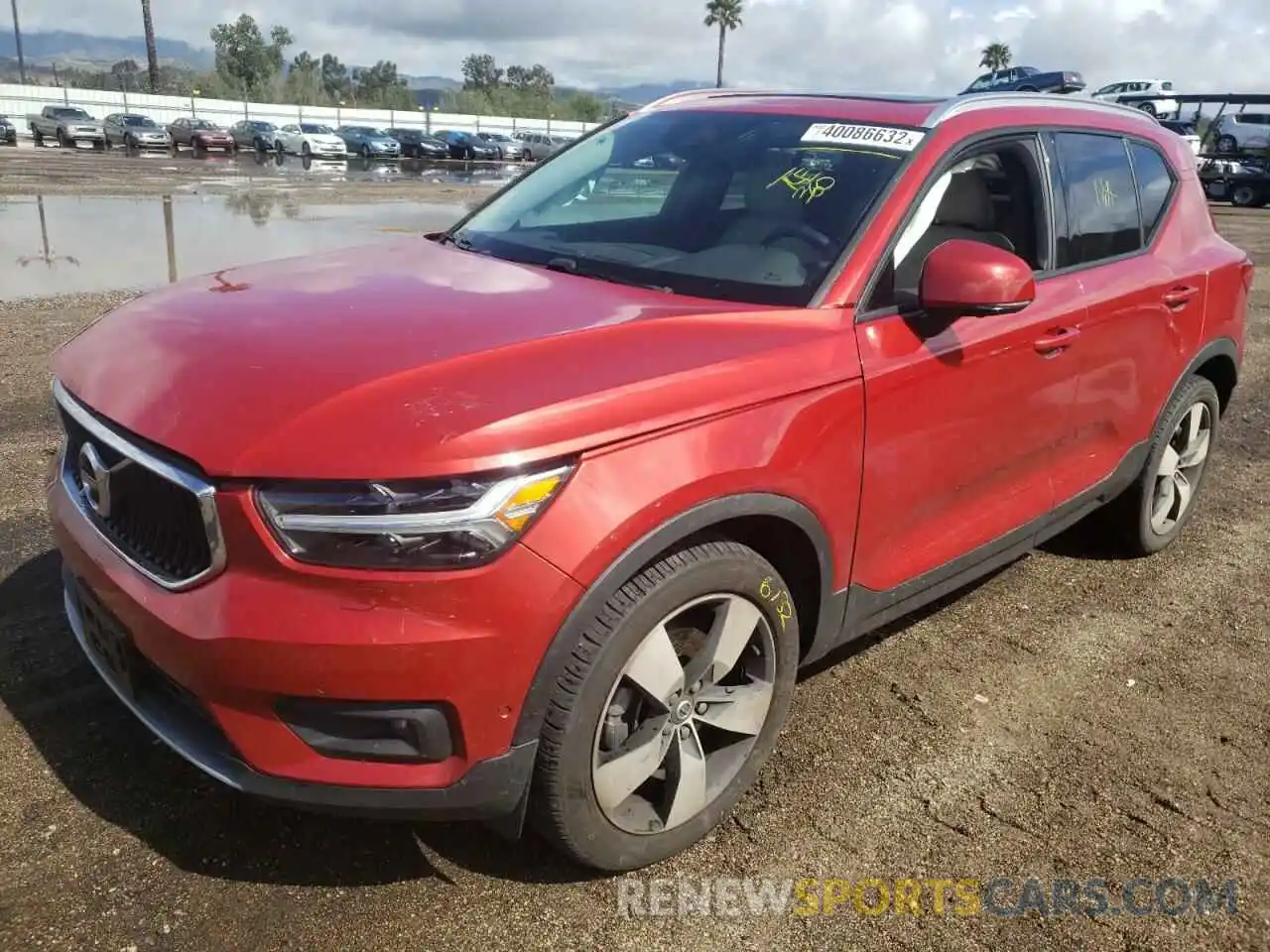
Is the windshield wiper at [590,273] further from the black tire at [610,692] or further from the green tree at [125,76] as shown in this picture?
the green tree at [125,76]

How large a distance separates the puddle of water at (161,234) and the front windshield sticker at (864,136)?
6.99m

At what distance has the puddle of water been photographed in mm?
10852

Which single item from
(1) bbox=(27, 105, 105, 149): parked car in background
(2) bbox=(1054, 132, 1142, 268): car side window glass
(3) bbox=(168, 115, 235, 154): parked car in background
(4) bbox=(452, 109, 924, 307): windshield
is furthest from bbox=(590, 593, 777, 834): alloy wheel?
(1) bbox=(27, 105, 105, 149): parked car in background

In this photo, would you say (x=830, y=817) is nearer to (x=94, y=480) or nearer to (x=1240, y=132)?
(x=94, y=480)

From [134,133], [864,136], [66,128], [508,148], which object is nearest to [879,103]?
[864,136]

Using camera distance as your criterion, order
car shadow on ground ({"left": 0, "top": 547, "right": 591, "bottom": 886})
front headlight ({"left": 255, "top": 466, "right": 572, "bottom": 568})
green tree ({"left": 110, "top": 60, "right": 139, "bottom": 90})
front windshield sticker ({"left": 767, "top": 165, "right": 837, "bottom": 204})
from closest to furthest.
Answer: front headlight ({"left": 255, "top": 466, "right": 572, "bottom": 568})
car shadow on ground ({"left": 0, "top": 547, "right": 591, "bottom": 886})
front windshield sticker ({"left": 767, "top": 165, "right": 837, "bottom": 204})
green tree ({"left": 110, "top": 60, "right": 139, "bottom": 90})

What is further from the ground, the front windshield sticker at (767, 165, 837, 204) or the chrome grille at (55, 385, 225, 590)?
the front windshield sticker at (767, 165, 837, 204)

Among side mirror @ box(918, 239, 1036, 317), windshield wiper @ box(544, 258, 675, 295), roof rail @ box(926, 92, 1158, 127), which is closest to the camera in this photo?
side mirror @ box(918, 239, 1036, 317)

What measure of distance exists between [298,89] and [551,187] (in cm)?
9481

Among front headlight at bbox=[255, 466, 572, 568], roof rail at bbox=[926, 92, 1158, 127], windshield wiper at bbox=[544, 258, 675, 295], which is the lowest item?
front headlight at bbox=[255, 466, 572, 568]

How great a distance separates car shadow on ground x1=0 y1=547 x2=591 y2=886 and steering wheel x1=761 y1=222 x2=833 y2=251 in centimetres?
179

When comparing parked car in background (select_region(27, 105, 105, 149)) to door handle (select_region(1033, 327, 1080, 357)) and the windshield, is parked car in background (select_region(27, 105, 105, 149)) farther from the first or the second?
door handle (select_region(1033, 327, 1080, 357))

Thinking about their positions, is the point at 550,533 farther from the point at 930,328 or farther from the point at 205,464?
the point at 930,328

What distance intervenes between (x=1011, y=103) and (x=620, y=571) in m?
2.37
